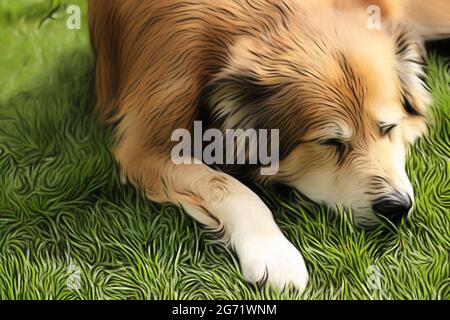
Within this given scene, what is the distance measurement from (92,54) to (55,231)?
0.47 metres

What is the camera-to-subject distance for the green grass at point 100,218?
188cm

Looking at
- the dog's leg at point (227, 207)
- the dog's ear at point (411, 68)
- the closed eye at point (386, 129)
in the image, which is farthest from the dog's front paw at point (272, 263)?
the dog's ear at point (411, 68)

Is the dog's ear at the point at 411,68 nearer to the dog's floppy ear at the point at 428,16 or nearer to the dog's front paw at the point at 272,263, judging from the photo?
the dog's floppy ear at the point at 428,16

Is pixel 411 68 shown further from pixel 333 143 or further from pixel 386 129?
pixel 333 143

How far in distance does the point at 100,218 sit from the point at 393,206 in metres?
0.75

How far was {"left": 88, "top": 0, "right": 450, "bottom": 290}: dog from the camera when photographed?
5.98 feet

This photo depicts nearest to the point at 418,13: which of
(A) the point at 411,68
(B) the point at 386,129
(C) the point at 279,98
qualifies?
(A) the point at 411,68

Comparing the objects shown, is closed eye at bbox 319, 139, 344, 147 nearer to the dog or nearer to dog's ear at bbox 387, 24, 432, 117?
the dog

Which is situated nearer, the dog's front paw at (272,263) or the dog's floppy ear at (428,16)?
the dog's front paw at (272,263)

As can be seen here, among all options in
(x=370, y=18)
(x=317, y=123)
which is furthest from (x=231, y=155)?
(x=370, y=18)

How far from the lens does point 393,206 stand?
6.00ft

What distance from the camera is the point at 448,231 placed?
1.91m

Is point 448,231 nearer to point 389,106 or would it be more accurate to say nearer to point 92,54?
point 389,106

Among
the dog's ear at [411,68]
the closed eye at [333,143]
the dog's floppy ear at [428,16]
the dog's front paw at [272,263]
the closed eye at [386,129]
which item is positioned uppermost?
the dog's floppy ear at [428,16]
